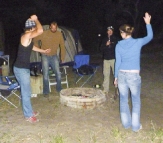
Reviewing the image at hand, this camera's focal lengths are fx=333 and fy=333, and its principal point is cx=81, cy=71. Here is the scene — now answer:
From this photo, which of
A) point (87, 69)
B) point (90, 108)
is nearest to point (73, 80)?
point (87, 69)

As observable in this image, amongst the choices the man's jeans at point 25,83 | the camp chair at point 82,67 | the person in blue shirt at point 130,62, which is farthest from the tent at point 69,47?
the person in blue shirt at point 130,62

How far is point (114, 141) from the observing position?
184 inches

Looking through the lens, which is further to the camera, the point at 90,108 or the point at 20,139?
the point at 90,108

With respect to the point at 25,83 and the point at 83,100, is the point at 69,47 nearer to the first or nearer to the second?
the point at 83,100

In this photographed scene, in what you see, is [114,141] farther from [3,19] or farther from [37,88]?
[3,19]

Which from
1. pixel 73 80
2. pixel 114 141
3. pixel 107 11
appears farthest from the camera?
pixel 107 11

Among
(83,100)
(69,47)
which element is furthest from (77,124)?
(69,47)

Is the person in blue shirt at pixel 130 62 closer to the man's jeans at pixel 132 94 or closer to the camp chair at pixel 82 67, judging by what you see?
the man's jeans at pixel 132 94

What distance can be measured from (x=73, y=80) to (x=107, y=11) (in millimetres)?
13586

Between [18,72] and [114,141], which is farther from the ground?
[18,72]

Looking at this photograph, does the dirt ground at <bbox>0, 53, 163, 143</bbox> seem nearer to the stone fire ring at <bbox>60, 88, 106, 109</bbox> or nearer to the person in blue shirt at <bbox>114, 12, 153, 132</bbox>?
the stone fire ring at <bbox>60, 88, 106, 109</bbox>

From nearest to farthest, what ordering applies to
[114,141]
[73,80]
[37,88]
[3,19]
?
1. [114,141]
2. [37,88]
3. [73,80]
4. [3,19]

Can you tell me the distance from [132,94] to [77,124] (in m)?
1.12

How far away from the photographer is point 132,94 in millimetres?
4875
